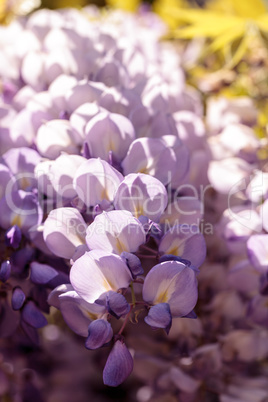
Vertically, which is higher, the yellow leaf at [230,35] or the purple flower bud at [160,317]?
the yellow leaf at [230,35]

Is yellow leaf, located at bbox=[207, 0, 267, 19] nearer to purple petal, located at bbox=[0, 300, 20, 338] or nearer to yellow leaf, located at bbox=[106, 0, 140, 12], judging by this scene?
yellow leaf, located at bbox=[106, 0, 140, 12]

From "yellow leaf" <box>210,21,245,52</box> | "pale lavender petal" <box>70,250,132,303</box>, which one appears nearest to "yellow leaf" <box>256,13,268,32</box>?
"yellow leaf" <box>210,21,245,52</box>

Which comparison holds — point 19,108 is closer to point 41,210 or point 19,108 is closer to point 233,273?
point 41,210

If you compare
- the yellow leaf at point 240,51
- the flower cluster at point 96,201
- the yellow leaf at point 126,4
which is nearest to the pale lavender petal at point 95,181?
the flower cluster at point 96,201

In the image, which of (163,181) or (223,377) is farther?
(223,377)

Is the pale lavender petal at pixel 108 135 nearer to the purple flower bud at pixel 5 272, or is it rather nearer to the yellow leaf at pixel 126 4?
the purple flower bud at pixel 5 272

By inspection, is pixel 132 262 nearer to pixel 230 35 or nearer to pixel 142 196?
pixel 142 196

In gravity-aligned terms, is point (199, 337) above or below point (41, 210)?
below

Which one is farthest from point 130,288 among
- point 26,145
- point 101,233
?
point 26,145
